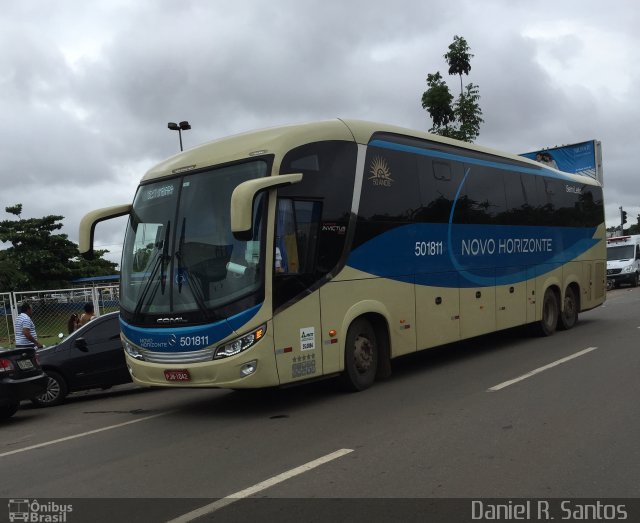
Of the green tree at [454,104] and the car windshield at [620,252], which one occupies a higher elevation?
the green tree at [454,104]

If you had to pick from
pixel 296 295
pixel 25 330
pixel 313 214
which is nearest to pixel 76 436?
pixel 296 295

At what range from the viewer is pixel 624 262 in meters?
33.7

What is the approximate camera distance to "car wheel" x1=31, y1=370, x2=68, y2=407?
10.9 m

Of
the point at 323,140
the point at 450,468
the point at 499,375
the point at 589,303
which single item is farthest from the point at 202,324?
the point at 589,303

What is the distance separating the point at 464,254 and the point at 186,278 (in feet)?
17.8

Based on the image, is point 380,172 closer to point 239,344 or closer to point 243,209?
point 243,209

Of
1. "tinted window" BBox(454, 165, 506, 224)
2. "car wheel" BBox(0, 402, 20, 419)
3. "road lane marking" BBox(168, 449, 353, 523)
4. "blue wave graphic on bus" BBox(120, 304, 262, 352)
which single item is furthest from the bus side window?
"car wheel" BBox(0, 402, 20, 419)

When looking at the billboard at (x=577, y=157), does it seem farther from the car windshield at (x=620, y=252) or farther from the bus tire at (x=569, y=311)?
the bus tire at (x=569, y=311)

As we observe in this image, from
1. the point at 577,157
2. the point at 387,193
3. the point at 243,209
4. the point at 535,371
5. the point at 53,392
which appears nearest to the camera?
the point at 243,209

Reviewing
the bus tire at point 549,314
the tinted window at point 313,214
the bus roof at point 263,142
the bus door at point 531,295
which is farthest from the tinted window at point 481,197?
the tinted window at point 313,214

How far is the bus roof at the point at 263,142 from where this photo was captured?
307 inches

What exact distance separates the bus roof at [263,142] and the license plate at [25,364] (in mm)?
3326

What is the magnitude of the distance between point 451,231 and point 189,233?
4.90 m

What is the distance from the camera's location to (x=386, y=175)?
927cm
